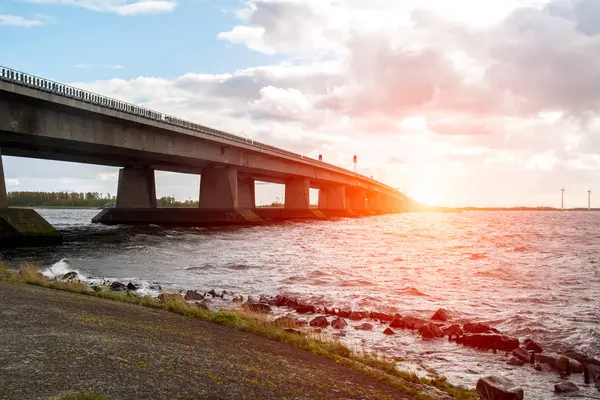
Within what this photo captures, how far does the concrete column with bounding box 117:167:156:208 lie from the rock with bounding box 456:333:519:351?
6548 cm

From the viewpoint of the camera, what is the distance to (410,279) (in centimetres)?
2755

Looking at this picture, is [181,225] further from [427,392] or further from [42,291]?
[427,392]

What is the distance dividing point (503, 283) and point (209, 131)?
46.1 m

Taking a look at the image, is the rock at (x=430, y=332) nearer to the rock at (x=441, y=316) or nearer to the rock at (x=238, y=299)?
the rock at (x=441, y=316)

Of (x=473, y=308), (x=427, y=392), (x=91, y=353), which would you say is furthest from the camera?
(x=473, y=308)

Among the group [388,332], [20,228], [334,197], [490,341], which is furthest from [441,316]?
[334,197]

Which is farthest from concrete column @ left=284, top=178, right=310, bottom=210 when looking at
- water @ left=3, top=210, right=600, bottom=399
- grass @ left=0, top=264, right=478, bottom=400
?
grass @ left=0, top=264, right=478, bottom=400

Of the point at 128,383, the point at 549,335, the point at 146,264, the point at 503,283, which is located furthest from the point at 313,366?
the point at 146,264

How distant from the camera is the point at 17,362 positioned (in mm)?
7352

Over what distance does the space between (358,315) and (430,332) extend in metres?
3.03

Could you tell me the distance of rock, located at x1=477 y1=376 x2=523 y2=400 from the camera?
912 centimetres

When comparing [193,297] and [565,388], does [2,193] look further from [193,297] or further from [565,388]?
[565,388]

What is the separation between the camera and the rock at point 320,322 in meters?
15.7

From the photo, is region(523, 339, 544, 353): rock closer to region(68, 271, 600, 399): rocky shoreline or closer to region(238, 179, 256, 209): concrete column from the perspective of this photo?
region(68, 271, 600, 399): rocky shoreline
